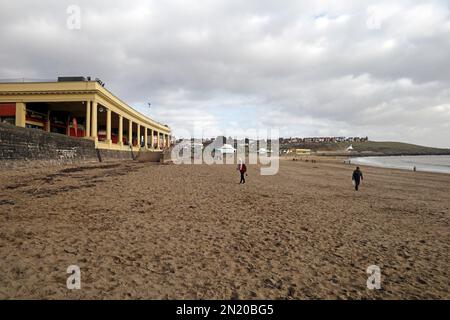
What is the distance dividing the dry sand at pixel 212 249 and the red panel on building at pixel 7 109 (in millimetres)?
27417

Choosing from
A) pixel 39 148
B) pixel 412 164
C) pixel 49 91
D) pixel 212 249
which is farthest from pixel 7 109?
pixel 412 164

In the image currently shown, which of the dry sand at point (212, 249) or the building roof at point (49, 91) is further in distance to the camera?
the building roof at point (49, 91)

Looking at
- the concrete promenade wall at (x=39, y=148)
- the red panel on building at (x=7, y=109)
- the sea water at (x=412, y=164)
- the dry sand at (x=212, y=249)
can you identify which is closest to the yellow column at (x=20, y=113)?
the red panel on building at (x=7, y=109)

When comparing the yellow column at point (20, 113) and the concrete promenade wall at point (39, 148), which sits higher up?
the yellow column at point (20, 113)

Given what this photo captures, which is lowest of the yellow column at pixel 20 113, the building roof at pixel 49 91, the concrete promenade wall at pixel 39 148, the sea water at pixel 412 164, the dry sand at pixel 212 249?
the sea water at pixel 412 164

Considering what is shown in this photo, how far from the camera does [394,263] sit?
212 inches

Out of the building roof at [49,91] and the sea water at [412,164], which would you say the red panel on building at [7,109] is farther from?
the sea water at [412,164]

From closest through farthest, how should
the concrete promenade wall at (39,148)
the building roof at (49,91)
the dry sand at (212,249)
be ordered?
the dry sand at (212,249) → the concrete promenade wall at (39,148) → the building roof at (49,91)

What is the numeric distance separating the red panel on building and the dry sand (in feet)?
90.0

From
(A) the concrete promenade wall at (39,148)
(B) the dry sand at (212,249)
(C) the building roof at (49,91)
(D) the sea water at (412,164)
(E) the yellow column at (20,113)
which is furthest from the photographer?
(D) the sea water at (412,164)

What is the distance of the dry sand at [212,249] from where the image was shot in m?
4.14

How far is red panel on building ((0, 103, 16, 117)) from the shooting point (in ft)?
101
